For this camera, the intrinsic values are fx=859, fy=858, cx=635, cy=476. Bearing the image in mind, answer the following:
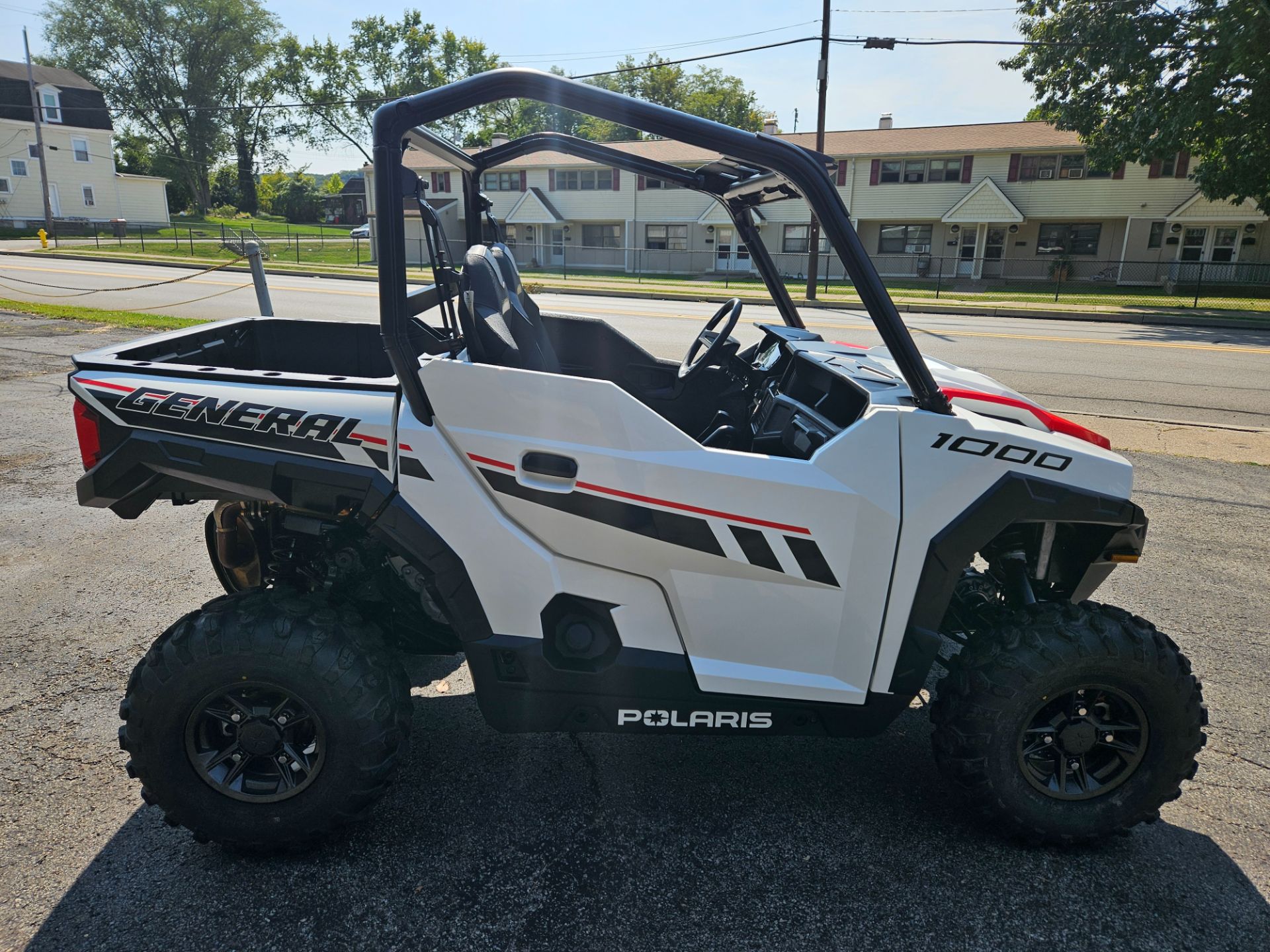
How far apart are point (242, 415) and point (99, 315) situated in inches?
574

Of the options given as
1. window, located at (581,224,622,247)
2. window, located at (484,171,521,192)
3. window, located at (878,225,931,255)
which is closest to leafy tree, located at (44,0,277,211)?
window, located at (484,171,521,192)

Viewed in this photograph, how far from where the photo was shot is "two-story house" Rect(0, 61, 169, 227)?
50688 mm

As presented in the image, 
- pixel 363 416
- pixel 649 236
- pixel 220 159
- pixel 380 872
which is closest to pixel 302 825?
pixel 380 872

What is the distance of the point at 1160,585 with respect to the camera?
4.87 metres

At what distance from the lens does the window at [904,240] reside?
38500 millimetres

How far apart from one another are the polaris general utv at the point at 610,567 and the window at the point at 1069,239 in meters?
39.5

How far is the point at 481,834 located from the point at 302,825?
553mm

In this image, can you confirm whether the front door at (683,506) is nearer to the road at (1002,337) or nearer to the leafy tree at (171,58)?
the road at (1002,337)

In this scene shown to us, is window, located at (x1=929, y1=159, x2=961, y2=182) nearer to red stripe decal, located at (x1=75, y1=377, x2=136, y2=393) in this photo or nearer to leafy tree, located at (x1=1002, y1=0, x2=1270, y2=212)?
leafy tree, located at (x1=1002, y1=0, x2=1270, y2=212)

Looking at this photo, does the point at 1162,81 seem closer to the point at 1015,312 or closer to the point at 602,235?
the point at 1015,312

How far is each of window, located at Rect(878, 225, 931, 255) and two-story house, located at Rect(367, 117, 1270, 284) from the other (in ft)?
0.20

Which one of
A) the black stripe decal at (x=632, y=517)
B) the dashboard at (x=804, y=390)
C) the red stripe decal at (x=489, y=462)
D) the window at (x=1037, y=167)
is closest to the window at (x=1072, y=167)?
the window at (x=1037, y=167)

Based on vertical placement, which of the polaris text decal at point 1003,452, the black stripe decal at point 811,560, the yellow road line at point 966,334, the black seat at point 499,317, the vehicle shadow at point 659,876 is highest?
the black seat at point 499,317

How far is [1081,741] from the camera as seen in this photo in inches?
107
